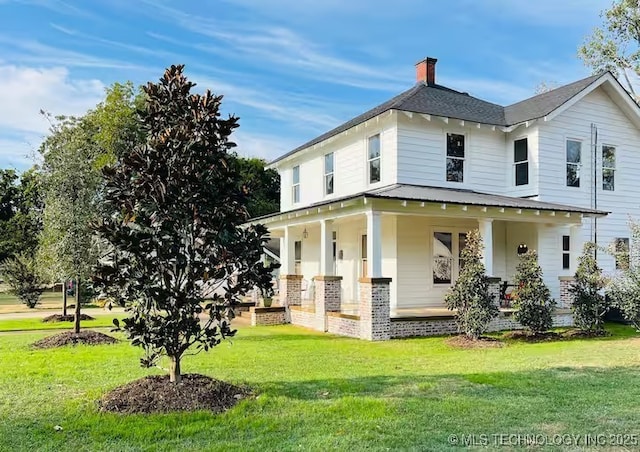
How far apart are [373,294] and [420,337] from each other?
1702mm

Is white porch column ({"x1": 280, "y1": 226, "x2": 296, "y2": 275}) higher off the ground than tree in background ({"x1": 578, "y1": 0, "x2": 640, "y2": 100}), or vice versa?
tree in background ({"x1": 578, "y1": 0, "x2": 640, "y2": 100})

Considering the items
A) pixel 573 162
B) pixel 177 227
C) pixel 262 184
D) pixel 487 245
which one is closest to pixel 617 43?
pixel 573 162

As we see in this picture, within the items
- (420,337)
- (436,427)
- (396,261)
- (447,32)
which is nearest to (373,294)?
(420,337)

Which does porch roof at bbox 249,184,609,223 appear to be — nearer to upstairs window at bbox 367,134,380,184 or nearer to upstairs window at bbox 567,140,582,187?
upstairs window at bbox 367,134,380,184

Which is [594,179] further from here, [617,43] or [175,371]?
[175,371]

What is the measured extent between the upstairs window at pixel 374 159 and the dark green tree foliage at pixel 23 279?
15353mm

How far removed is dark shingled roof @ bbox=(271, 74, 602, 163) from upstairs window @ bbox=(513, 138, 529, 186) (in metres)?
0.78

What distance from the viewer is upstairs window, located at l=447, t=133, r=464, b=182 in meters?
16.1

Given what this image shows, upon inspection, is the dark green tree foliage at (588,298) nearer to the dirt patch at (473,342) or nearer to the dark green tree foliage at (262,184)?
the dirt patch at (473,342)

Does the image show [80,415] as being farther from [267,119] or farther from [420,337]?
[267,119]

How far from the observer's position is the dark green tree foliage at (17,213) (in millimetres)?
32875

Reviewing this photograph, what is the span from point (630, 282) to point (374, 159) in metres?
8.02

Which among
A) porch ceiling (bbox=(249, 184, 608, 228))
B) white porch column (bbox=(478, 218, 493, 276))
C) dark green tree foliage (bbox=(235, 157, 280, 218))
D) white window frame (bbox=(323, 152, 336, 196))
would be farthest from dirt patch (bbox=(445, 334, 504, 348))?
dark green tree foliage (bbox=(235, 157, 280, 218))

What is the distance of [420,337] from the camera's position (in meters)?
12.4
